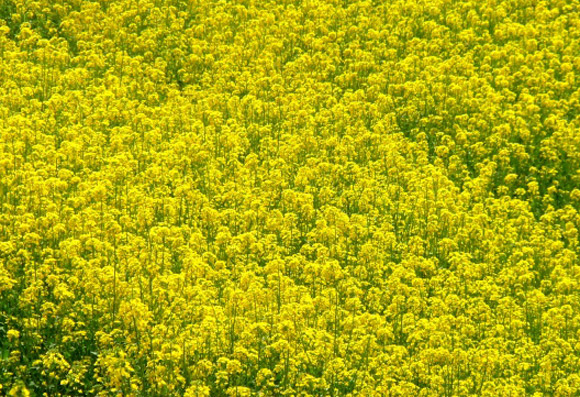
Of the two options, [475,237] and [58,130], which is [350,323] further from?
[58,130]

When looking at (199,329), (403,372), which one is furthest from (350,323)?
(199,329)

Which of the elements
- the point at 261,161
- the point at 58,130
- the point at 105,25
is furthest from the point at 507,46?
the point at 58,130

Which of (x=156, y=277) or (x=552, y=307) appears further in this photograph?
(x=552, y=307)

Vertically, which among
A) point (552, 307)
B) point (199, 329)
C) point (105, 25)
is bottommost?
point (552, 307)

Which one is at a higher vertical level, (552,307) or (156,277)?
(156,277)

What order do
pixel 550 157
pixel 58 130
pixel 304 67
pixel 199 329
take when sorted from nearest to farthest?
pixel 199 329, pixel 58 130, pixel 550 157, pixel 304 67

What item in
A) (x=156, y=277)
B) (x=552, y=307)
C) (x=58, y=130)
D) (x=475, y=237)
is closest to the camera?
(x=156, y=277)
